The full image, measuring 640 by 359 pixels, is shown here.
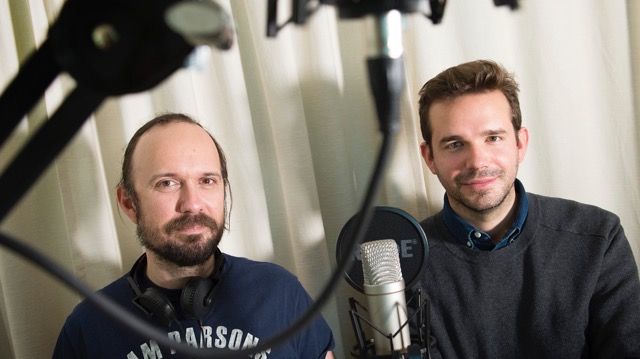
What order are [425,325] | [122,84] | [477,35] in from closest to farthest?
1. [122,84]
2. [425,325]
3. [477,35]

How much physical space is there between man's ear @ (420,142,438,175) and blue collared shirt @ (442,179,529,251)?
0.36 ft

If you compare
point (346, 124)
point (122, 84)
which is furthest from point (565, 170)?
point (122, 84)

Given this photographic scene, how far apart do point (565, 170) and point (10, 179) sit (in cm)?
149

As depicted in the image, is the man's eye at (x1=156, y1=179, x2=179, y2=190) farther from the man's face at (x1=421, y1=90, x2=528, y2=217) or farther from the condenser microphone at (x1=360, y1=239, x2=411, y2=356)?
the man's face at (x1=421, y1=90, x2=528, y2=217)

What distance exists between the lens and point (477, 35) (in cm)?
160

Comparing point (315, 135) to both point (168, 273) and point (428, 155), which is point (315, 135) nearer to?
point (428, 155)

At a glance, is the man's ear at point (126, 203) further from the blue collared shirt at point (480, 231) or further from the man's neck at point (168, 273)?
the blue collared shirt at point (480, 231)

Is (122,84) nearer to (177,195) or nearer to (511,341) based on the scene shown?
(177,195)

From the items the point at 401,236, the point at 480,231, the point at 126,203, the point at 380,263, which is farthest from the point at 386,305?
the point at 126,203

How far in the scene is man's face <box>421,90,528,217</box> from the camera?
147cm

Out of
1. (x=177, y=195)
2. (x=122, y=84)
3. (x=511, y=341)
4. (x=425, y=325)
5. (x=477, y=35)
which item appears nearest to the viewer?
(x=122, y=84)

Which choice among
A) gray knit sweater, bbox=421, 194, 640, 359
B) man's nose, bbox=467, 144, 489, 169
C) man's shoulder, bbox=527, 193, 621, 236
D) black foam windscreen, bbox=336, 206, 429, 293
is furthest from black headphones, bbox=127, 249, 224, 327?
man's shoulder, bbox=527, 193, 621, 236

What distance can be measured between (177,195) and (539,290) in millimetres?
835

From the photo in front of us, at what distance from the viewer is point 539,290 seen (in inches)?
57.5
